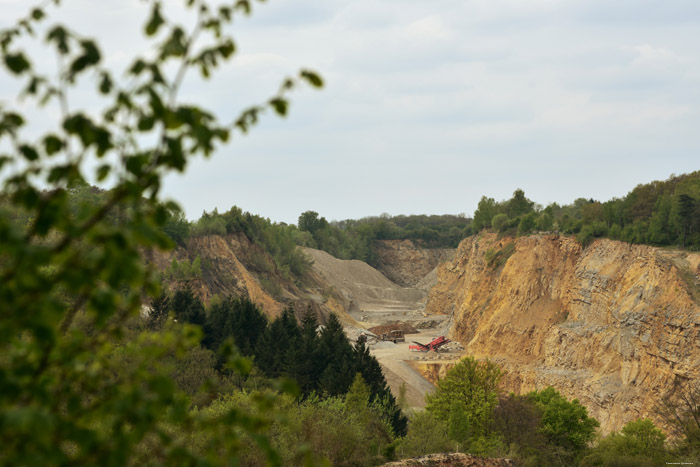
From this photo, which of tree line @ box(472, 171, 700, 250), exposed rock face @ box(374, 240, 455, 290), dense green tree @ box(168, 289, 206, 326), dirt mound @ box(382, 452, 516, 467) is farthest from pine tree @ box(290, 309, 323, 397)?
exposed rock face @ box(374, 240, 455, 290)

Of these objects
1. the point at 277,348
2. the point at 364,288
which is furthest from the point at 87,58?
the point at 364,288

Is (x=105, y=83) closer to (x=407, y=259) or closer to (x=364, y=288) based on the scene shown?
(x=364, y=288)

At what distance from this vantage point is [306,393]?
34.3m

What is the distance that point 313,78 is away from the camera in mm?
3779

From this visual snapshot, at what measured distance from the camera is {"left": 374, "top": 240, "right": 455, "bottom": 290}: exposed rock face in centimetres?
13912

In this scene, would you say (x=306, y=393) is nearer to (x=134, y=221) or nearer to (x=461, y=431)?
(x=461, y=431)

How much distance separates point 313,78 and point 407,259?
138 meters

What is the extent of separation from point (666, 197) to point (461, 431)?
24741 mm

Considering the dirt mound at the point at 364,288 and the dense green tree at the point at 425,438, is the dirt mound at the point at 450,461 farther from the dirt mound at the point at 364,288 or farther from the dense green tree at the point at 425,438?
the dirt mound at the point at 364,288

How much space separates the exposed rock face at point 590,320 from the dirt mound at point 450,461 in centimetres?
1796

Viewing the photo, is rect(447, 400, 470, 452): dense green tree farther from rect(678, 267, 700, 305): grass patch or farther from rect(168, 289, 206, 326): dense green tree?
rect(168, 289, 206, 326): dense green tree

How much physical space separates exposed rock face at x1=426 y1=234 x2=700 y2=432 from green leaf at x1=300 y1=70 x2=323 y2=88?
36.8 metres

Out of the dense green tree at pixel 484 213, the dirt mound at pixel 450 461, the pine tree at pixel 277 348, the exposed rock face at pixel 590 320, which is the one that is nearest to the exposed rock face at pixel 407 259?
the dense green tree at pixel 484 213

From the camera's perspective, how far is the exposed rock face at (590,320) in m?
37.4
